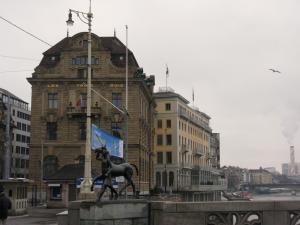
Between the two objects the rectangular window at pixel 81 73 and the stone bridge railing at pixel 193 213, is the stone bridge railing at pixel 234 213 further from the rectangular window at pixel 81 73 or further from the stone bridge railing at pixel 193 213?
the rectangular window at pixel 81 73

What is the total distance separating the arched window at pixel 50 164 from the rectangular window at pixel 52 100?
21.8ft

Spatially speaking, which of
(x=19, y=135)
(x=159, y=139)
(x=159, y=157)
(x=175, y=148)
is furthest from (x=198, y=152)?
(x=19, y=135)

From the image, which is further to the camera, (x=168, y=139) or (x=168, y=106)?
(x=168, y=106)

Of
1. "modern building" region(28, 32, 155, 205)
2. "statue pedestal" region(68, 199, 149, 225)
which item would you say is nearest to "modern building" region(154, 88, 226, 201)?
"modern building" region(28, 32, 155, 205)

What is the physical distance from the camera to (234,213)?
15.3 m

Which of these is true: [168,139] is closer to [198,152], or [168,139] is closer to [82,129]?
[198,152]

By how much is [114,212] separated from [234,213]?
11.9ft

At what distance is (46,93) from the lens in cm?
6912

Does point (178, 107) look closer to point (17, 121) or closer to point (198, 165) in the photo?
point (198, 165)

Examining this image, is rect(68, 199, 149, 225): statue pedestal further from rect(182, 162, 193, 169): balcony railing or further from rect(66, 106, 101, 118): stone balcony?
rect(182, 162, 193, 169): balcony railing

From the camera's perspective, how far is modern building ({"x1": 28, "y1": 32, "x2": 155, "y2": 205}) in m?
67.3

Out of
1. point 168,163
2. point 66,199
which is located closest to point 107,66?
point 66,199

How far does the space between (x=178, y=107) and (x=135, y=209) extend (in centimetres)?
9289

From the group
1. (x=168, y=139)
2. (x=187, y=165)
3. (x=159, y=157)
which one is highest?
(x=168, y=139)
